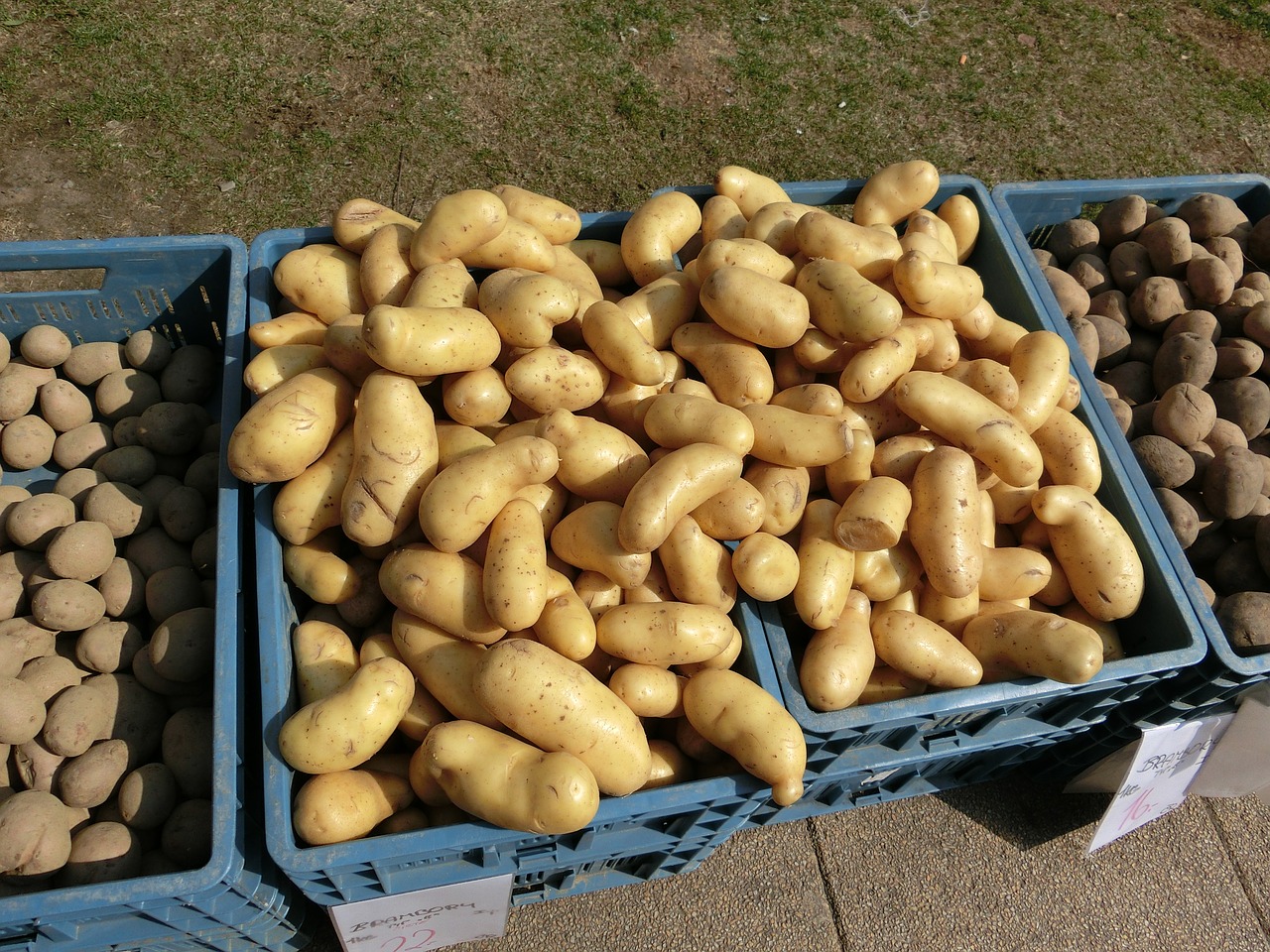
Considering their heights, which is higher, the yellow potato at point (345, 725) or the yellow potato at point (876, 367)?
the yellow potato at point (876, 367)

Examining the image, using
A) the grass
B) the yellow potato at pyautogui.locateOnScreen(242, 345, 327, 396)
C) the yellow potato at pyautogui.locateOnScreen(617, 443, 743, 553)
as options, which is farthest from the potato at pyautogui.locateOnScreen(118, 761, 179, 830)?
the grass

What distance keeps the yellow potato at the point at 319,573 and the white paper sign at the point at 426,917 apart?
1.87ft

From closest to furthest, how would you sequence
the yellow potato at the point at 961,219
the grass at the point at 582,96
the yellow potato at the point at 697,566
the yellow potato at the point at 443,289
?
the yellow potato at the point at 697,566
the yellow potato at the point at 443,289
the yellow potato at the point at 961,219
the grass at the point at 582,96

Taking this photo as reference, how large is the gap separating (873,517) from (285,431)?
3.76 feet

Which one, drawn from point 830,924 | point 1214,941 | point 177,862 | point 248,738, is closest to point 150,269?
point 248,738

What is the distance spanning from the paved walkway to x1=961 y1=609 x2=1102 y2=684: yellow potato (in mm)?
786

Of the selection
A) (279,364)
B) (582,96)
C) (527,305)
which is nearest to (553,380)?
(527,305)

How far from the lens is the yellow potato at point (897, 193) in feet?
7.39

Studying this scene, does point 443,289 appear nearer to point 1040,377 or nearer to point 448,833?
point 448,833

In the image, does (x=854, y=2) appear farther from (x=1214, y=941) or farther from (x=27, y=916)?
(x=27, y=916)

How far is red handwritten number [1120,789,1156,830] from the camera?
2.03m

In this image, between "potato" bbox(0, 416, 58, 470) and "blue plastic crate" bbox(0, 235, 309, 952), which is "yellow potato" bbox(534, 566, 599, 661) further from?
"potato" bbox(0, 416, 58, 470)

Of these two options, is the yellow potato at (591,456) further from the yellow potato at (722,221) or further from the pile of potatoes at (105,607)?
the pile of potatoes at (105,607)

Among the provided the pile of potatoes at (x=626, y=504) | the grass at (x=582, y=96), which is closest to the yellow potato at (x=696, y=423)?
the pile of potatoes at (x=626, y=504)
